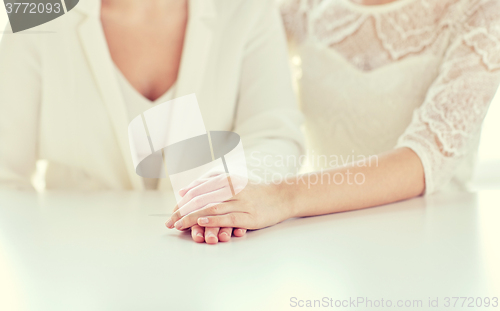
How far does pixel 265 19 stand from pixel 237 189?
0.55 metres

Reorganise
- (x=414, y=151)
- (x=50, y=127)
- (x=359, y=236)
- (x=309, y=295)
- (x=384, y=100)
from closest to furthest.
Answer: (x=309, y=295)
(x=359, y=236)
(x=414, y=151)
(x=50, y=127)
(x=384, y=100)

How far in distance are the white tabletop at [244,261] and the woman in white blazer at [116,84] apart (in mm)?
235

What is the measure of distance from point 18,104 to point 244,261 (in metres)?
0.69

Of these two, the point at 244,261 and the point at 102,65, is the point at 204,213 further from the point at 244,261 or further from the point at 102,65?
the point at 102,65

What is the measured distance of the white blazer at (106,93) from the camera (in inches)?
32.3

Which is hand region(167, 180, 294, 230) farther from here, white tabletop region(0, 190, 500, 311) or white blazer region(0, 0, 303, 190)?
white blazer region(0, 0, 303, 190)

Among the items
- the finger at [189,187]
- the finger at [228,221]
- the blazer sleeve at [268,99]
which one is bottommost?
the finger at [228,221]

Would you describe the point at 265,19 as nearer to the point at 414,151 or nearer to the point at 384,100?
the point at 384,100

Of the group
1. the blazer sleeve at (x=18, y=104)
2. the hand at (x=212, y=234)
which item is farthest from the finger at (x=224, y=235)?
the blazer sleeve at (x=18, y=104)

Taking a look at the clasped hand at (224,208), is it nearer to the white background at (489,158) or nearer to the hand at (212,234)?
the hand at (212,234)

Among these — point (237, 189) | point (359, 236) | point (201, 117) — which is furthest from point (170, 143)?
point (359, 236)

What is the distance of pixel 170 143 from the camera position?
86 cm

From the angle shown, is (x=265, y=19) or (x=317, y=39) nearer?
(x=265, y=19)

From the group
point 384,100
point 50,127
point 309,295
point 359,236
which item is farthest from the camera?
point 384,100
